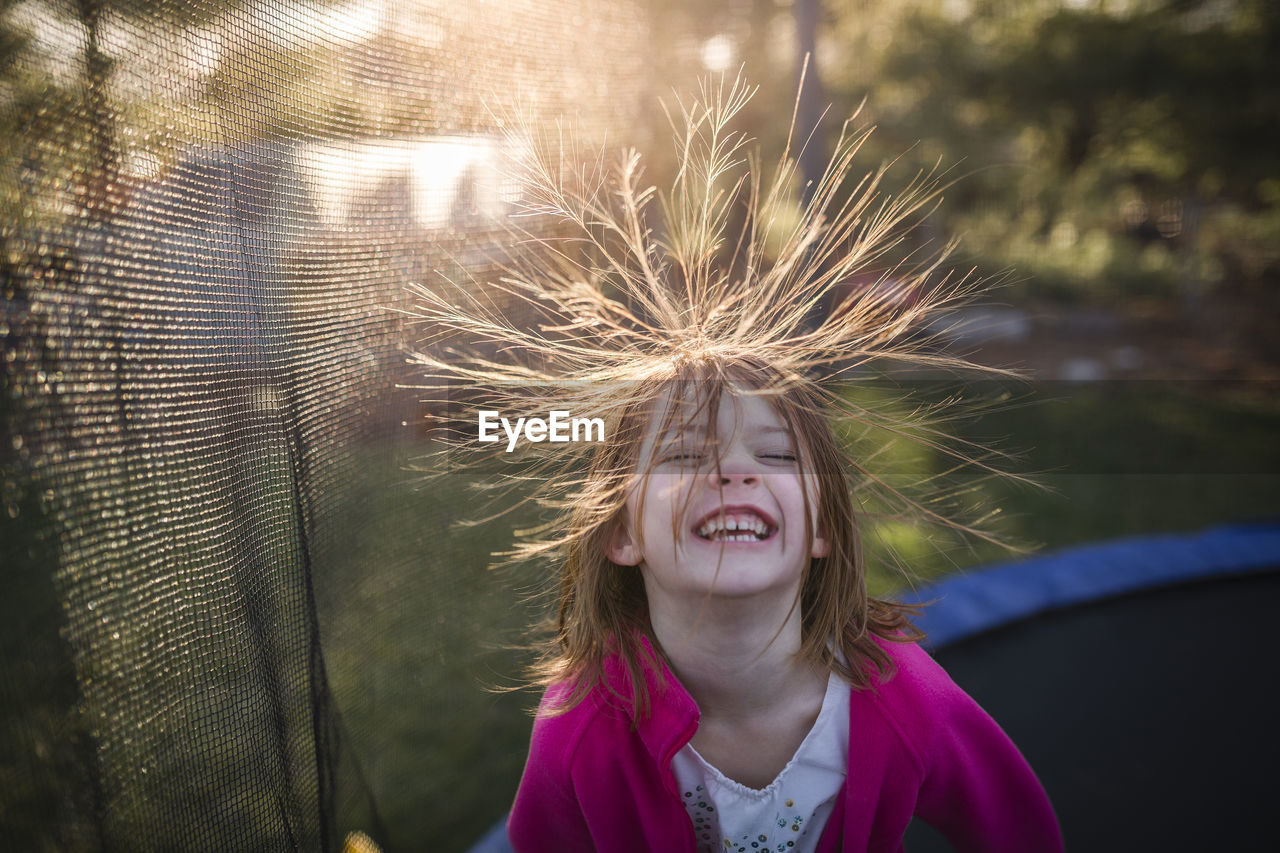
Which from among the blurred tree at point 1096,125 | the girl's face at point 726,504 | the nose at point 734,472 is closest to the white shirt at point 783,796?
the girl's face at point 726,504

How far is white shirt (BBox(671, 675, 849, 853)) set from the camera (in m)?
0.88

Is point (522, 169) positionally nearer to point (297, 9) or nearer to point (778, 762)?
point (297, 9)

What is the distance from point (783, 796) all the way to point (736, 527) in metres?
0.28

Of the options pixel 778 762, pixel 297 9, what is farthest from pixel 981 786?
pixel 297 9

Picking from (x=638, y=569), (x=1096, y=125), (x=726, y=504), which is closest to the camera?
(x=726, y=504)

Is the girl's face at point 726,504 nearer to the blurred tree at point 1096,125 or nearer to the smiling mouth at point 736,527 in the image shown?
the smiling mouth at point 736,527

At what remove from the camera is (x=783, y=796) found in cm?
88

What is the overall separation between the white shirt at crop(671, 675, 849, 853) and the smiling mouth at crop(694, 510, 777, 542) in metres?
0.21

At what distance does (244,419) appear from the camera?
845mm

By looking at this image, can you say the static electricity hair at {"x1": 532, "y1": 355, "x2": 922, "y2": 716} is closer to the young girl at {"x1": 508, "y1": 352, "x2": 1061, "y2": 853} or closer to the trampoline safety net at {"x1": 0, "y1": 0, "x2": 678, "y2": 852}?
the young girl at {"x1": 508, "y1": 352, "x2": 1061, "y2": 853}

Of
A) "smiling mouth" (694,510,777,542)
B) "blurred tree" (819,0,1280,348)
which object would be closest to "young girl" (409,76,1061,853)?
"smiling mouth" (694,510,777,542)

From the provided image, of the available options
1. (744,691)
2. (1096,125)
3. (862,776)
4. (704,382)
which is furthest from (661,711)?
(1096,125)

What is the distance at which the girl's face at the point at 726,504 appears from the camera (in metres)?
0.80

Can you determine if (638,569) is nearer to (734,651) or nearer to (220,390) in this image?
(734,651)
